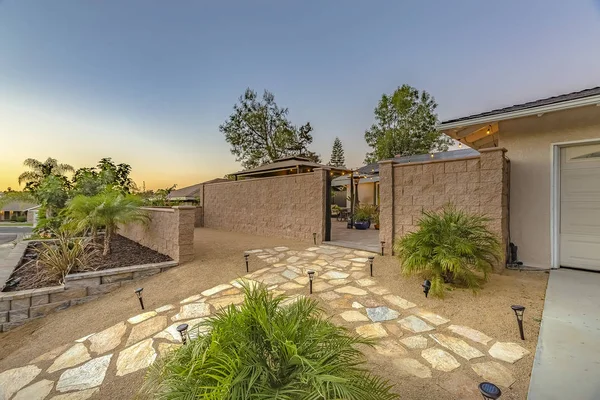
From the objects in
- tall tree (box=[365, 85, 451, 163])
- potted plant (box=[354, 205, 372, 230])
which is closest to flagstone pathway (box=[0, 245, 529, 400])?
potted plant (box=[354, 205, 372, 230])

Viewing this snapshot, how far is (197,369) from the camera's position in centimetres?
133

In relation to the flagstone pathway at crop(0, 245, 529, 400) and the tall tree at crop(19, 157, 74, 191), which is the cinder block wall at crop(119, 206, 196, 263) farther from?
the tall tree at crop(19, 157, 74, 191)

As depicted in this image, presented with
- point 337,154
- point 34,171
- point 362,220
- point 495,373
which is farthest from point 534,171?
point 337,154

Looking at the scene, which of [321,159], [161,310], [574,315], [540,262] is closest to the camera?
[574,315]

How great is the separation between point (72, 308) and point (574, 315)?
7.38m

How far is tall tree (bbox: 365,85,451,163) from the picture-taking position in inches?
853

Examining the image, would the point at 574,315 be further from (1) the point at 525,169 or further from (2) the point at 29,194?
(2) the point at 29,194

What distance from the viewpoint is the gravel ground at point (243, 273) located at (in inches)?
Result: 86.3

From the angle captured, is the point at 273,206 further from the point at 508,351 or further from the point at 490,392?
the point at 490,392

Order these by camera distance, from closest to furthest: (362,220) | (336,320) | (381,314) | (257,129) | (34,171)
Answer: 1. (336,320)
2. (381,314)
3. (362,220)
4. (34,171)
5. (257,129)

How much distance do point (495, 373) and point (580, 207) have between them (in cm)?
429

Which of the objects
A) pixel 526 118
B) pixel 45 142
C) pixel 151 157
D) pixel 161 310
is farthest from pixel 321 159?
pixel 161 310

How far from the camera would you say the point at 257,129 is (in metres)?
22.3

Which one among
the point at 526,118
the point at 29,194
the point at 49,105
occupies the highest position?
the point at 49,105
